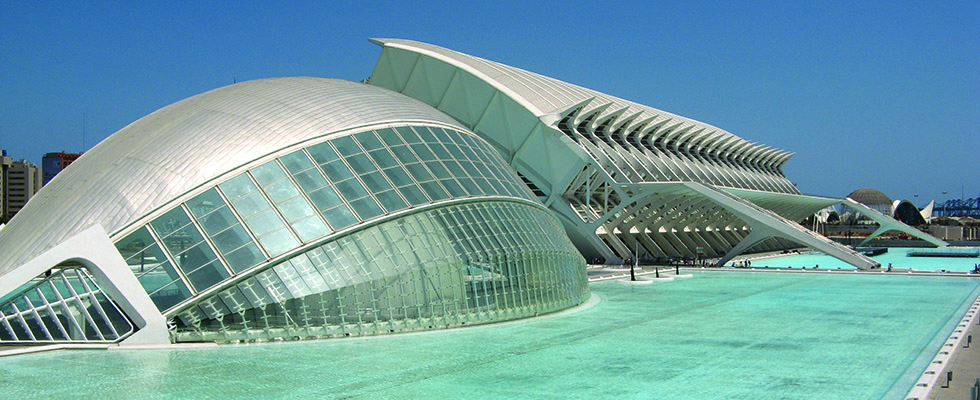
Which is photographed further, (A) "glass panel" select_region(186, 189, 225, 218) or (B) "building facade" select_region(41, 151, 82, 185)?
(B) "building facade" select_region(41, 151, 82, 185)

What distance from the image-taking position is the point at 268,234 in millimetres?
20359

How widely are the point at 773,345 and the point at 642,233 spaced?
42643mm

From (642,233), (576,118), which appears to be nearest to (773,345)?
(576,118)

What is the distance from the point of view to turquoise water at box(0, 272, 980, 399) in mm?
14219

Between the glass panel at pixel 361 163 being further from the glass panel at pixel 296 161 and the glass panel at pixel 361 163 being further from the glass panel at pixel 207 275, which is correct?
the glass panel at pixel 207 275

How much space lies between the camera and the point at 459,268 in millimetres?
22609

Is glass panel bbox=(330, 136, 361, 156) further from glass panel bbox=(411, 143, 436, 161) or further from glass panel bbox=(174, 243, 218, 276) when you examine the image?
glass panel bbox=(174, 243, 218, 276)

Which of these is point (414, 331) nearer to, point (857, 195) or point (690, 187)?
point (690, 187)

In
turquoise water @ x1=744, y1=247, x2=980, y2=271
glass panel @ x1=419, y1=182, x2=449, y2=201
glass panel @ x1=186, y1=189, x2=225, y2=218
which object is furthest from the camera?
turquoise water @ x1=744, y1=247, x2=980, y2=271

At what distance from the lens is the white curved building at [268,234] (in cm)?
1895

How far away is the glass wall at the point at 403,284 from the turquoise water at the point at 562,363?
0.80 metres

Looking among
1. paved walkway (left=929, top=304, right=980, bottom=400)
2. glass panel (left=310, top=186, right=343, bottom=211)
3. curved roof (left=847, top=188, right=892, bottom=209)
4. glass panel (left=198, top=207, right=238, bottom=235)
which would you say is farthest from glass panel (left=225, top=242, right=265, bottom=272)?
curved roof (left=847, top=188, right=892, bottom=209)

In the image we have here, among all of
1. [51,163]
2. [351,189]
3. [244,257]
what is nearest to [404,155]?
[351,189]

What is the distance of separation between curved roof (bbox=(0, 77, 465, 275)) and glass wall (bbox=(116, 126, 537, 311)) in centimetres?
57
